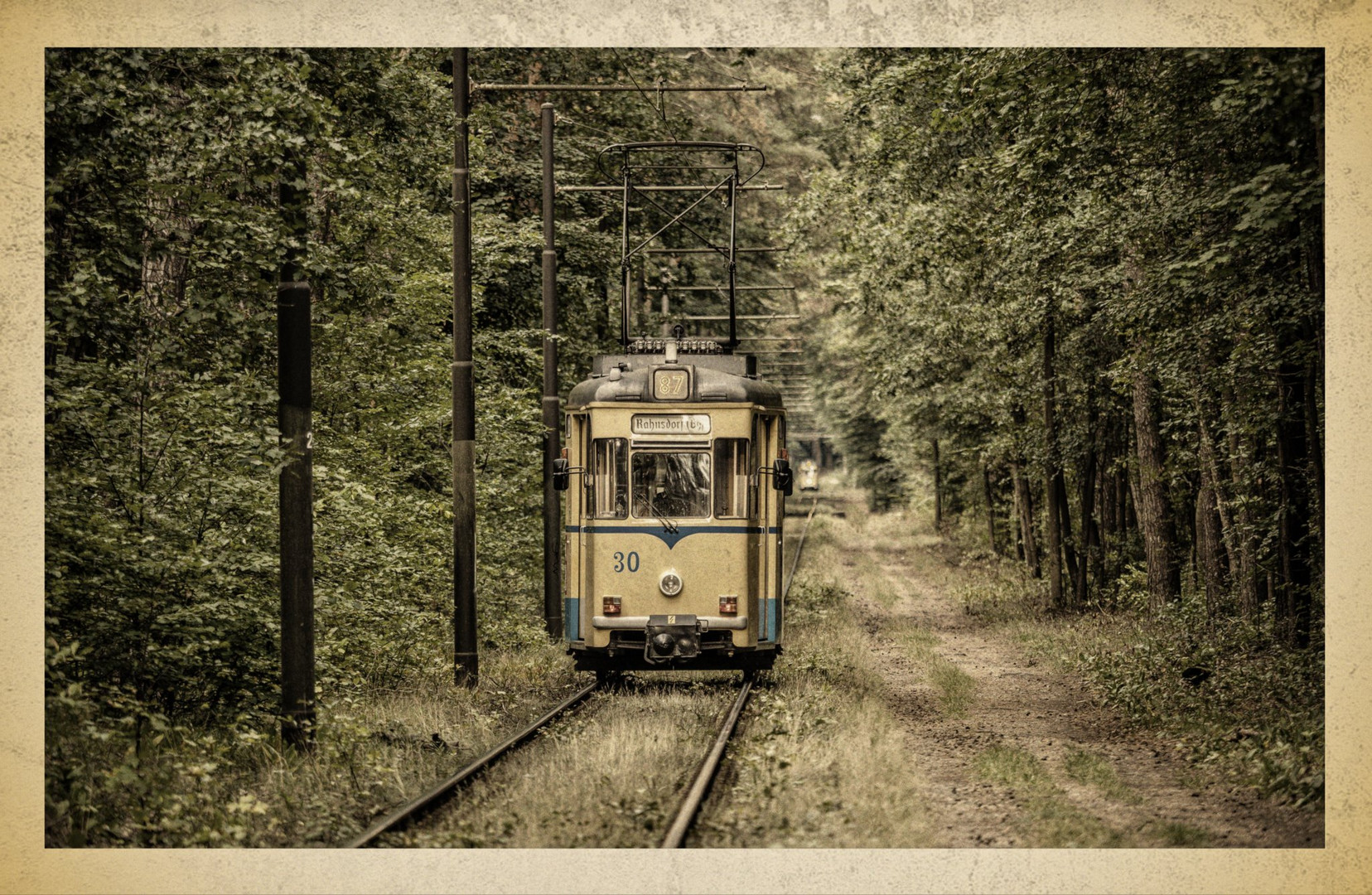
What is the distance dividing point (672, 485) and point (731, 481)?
0.59m

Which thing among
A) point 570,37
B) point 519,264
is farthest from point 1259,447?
point 519,264

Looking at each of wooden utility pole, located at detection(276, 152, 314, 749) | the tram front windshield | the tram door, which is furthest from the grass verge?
the tram door

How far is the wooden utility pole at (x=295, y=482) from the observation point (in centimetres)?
1053

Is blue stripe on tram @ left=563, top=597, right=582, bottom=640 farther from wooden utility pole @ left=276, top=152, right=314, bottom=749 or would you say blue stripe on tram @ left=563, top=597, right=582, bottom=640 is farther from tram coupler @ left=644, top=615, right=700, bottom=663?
wooden utility pole @ left=276, top=152, right=314, bottom=749

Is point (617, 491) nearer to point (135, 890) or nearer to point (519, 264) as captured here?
point (135, 890)

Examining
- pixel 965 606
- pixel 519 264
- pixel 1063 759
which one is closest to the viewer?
pixel 1063 759

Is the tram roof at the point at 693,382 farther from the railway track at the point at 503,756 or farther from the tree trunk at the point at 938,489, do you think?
the tree trunk at the point at 938,489

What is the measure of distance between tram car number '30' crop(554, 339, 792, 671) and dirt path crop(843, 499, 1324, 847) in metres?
2.24

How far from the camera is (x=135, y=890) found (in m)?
8.00

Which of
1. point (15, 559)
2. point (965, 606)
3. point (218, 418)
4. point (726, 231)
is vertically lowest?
point (965, 606)

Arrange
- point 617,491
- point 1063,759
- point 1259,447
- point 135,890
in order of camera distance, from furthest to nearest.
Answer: point 1259,447
point 617,491
point 1063,759
point 135,890

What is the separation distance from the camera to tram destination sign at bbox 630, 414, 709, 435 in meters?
14.2

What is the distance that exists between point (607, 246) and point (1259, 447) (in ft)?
38.7

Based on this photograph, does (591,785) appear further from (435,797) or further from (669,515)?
(669,515)
